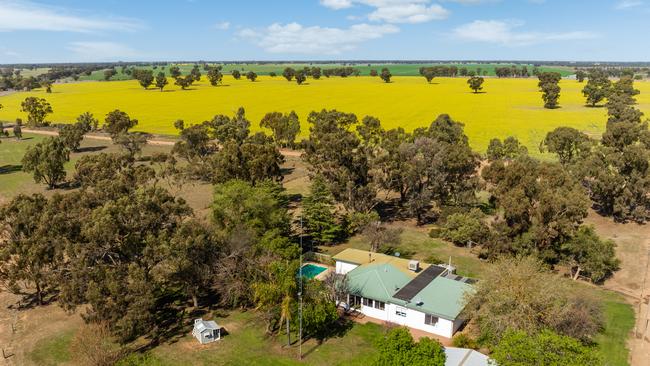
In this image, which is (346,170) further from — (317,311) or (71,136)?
(71,136)

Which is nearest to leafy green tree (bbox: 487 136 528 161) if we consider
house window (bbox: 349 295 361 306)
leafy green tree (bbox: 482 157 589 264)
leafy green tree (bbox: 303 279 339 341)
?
leafy green tree (bbox: 482 157 589 264)

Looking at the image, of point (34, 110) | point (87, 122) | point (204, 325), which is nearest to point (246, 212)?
point (204, 325)

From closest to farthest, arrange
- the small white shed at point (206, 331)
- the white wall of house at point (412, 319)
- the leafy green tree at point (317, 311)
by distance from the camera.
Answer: the leafy green tree at point (317, 311) < the small white shed at point (206, 331) < the white wall of house at point (412, 319)

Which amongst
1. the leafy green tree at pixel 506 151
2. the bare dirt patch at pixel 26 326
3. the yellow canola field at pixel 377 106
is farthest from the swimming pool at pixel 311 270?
the yellow canola field at pixel 377 106

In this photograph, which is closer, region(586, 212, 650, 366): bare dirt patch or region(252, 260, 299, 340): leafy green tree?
region(252, 260, 299, 340): leafy green tree

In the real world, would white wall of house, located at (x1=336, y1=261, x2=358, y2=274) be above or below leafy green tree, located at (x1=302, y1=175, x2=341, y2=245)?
below

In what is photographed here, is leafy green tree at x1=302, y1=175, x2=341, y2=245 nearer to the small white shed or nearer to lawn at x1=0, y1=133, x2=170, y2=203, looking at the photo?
the small white shed

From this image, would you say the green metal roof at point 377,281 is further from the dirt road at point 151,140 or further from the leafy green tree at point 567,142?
the dirt road at point 151,140

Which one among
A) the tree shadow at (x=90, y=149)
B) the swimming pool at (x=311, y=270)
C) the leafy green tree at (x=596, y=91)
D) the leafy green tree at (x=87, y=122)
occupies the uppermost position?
the leafy green tree at (x=596, y=91)
